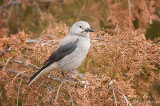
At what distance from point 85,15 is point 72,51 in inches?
89.1

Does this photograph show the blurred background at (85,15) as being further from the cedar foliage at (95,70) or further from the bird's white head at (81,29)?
the cedar foliage at (95,70)

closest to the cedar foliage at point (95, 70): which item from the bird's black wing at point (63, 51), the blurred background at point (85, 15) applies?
the bird's black wing at point (63, 51)

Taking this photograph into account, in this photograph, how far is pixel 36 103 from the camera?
3.11 metres

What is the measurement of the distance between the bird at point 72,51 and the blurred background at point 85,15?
45.3 inches

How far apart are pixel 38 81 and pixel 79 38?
3.10 ft

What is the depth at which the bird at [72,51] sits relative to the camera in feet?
11.9

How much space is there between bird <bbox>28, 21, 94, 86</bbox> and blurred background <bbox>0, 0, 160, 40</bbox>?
1.15 metres

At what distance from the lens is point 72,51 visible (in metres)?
3.76

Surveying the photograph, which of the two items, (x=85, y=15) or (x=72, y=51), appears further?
(x=85, y=15)

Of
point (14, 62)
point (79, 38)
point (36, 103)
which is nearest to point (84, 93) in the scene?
point (36, 103)

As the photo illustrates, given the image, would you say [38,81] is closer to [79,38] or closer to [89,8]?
[79,38]

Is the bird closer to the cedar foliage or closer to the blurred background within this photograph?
the cedar foliage

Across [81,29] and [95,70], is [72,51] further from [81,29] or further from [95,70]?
[95,70]

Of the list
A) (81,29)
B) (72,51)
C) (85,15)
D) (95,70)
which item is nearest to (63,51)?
(72,51)
